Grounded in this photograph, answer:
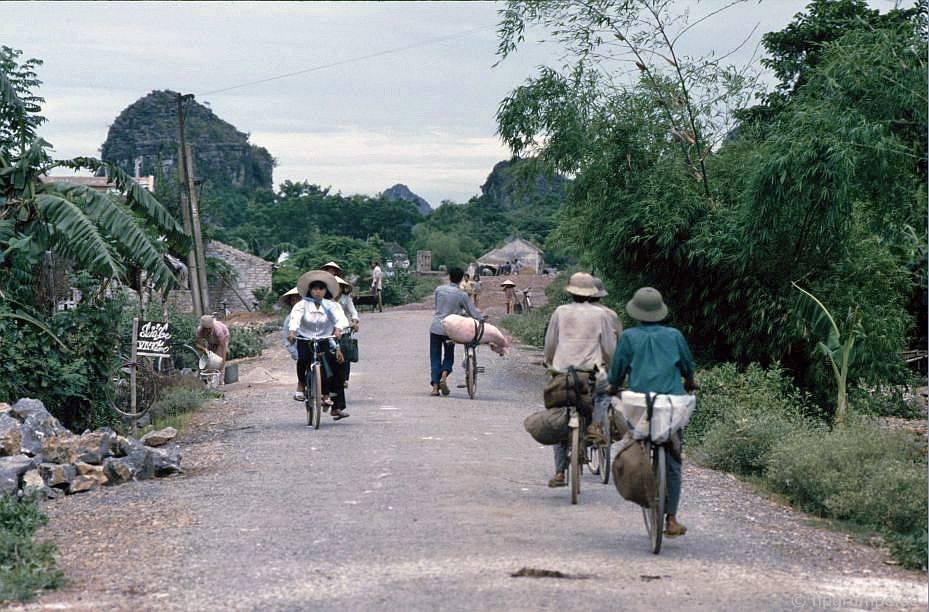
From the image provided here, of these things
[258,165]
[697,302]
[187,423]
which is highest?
[258,165]

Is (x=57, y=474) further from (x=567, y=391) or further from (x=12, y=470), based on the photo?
(x=567, y=391)

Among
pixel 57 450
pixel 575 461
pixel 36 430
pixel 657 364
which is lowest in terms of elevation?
pixel 57 450

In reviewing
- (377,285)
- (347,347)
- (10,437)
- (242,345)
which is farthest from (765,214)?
(377,285)

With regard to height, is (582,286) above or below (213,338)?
above

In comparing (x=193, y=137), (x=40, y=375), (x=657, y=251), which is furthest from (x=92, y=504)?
(x=193, y=137)

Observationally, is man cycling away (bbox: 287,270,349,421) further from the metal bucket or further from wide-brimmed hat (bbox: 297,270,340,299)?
the metal bucket

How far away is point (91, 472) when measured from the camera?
11.5 meters

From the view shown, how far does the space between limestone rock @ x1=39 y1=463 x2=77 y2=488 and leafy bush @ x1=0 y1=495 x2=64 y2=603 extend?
0.89 metres

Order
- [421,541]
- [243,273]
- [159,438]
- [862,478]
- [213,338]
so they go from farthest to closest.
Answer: [243,273]
[213,338]
[159,438]
[862,478]
[421,541]

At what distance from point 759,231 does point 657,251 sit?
309 centimetres

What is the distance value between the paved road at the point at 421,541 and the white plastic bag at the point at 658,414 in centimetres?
82

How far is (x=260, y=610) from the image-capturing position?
257 inches

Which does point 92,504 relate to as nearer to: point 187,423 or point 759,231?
point 187,423

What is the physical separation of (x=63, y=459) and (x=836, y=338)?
33.8ft
